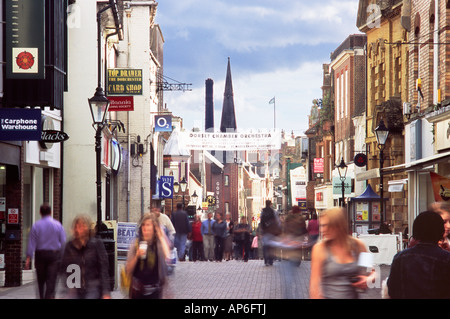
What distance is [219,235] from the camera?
30.9m

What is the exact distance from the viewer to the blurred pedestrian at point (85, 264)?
10.6 meters

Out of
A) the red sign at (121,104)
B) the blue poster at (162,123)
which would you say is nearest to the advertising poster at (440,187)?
the red sign at (121,104)

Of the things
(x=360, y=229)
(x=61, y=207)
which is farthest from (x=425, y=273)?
(x=360, y=229)

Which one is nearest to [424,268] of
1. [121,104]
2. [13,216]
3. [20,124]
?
[20,124]

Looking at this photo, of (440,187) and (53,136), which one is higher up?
(53,136)

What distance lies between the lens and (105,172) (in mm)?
34781

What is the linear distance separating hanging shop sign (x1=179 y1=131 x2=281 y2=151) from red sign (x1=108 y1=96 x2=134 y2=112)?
5518mm

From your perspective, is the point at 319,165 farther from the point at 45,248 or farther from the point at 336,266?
the point at 336,266

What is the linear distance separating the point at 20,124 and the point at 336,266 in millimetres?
11122

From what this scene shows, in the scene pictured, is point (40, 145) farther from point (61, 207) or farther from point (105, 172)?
point (105, 172)

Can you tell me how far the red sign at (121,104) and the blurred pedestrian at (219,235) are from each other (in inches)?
199

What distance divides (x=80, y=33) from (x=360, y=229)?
12.0 meters

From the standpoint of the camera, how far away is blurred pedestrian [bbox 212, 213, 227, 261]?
101ft
